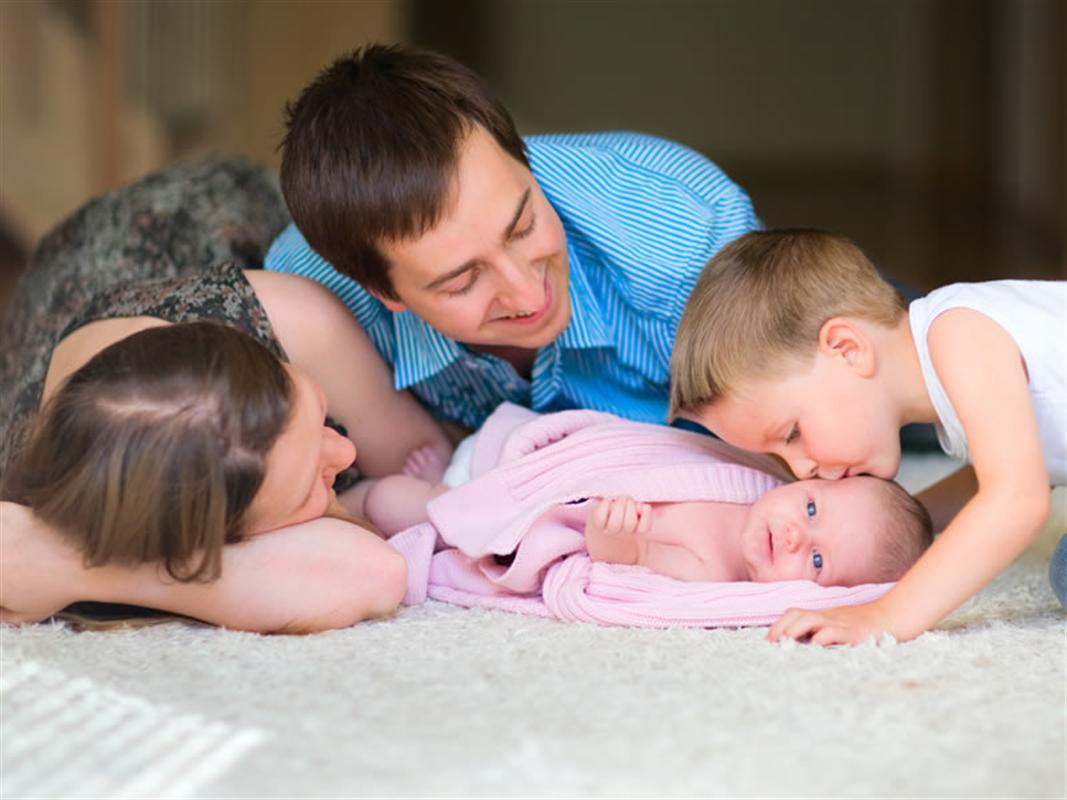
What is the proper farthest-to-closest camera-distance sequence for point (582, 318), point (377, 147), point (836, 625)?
point (582, 318)
point (377, 147)
point (836, 625)

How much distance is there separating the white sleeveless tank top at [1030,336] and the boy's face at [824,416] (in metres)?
0.06

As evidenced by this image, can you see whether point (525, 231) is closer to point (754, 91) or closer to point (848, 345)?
point (848, 345)

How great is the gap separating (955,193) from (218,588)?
22.9 feet

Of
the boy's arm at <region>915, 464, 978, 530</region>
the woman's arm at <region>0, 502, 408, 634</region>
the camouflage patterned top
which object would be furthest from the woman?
the boy's arm at <region>915, 464, 978, 530</region>

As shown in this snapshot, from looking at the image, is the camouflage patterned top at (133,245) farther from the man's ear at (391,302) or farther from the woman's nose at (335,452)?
the woman's nose at (335,452)

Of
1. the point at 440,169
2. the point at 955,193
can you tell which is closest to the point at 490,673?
the point at 440,169

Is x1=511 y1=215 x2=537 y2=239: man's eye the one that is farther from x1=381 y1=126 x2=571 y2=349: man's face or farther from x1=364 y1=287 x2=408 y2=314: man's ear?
x1=364 y1=287 x2=408 y2=314: man's ear

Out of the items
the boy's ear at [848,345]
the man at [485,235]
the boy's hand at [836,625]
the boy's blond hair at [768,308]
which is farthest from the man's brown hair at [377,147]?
the boy's hand at [836,625]

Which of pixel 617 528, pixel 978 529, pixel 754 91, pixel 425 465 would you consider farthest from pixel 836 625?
pixel 754 91

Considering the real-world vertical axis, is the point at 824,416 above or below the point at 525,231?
below

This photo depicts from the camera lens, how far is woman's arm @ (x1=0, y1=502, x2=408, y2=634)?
4.19 feet

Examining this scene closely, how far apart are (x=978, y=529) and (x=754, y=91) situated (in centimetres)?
733

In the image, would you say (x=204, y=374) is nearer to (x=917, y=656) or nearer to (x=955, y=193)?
(x=917, y=656)

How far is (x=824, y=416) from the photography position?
1.41 meters
